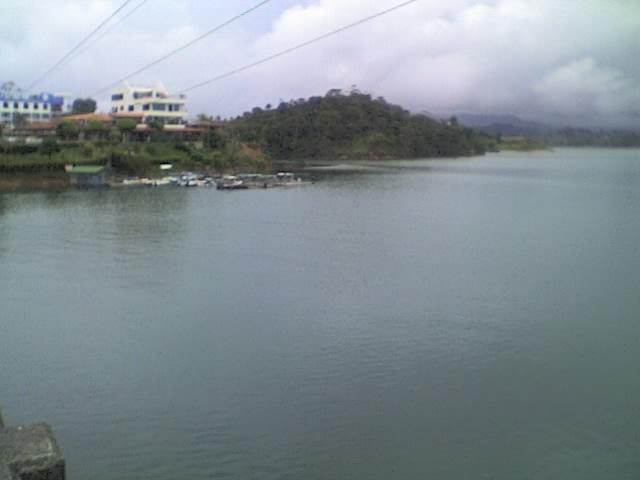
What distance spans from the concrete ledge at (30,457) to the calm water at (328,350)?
555 millimetres

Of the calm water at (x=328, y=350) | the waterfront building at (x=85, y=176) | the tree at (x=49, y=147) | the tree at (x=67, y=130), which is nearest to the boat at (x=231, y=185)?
the waterfront building at (x=85, y=176)

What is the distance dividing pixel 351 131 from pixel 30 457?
2704 cm

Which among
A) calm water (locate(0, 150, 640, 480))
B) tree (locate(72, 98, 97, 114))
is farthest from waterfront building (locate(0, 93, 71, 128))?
calm water (locate(0, 150, 640, 480))

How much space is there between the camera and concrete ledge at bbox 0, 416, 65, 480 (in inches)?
80.1

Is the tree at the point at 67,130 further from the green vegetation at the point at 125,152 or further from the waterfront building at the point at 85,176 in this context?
the waterfront building at the point at 85,176

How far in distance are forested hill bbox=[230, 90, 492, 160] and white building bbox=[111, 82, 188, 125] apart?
5624mm

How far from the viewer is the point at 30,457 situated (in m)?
2.07

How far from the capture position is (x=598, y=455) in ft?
9.32

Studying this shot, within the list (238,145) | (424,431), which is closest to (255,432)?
(424,431)

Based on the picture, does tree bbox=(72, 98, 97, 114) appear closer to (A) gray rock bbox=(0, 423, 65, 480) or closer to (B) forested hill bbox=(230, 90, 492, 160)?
(B) forested hill bbox=(230, 90, 492, 160)

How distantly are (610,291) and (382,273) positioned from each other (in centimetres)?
185

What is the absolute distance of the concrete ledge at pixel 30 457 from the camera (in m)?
2.04

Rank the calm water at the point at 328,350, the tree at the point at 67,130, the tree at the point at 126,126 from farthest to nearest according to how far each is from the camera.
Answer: the tree at the point at 126,126 < the tree at the point at 67,130 < the calm water at the point at 328,350

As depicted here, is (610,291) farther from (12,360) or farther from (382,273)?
(12,360)
